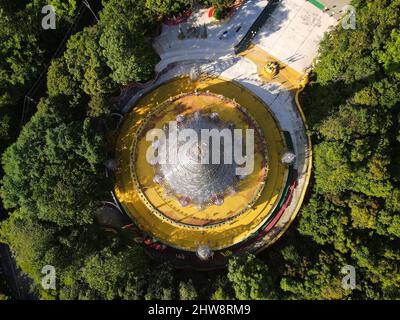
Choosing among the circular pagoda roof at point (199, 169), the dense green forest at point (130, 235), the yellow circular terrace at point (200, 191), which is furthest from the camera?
the yellow circular terrace at point (200, 191)

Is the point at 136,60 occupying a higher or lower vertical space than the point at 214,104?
higher

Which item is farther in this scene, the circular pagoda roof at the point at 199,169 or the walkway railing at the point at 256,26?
the walkway railing at the point at 256,26

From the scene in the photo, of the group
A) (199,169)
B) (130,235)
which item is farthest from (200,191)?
(130,235)

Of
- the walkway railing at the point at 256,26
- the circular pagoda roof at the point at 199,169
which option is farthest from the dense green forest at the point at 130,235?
the walkway railing at the point at 256,26

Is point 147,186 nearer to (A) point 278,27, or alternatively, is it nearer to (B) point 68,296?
(B) point 68,296

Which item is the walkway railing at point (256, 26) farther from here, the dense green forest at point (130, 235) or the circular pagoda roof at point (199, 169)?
the circular pagoda roof at point (199, 169)

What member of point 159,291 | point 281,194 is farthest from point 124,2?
point 159,291
